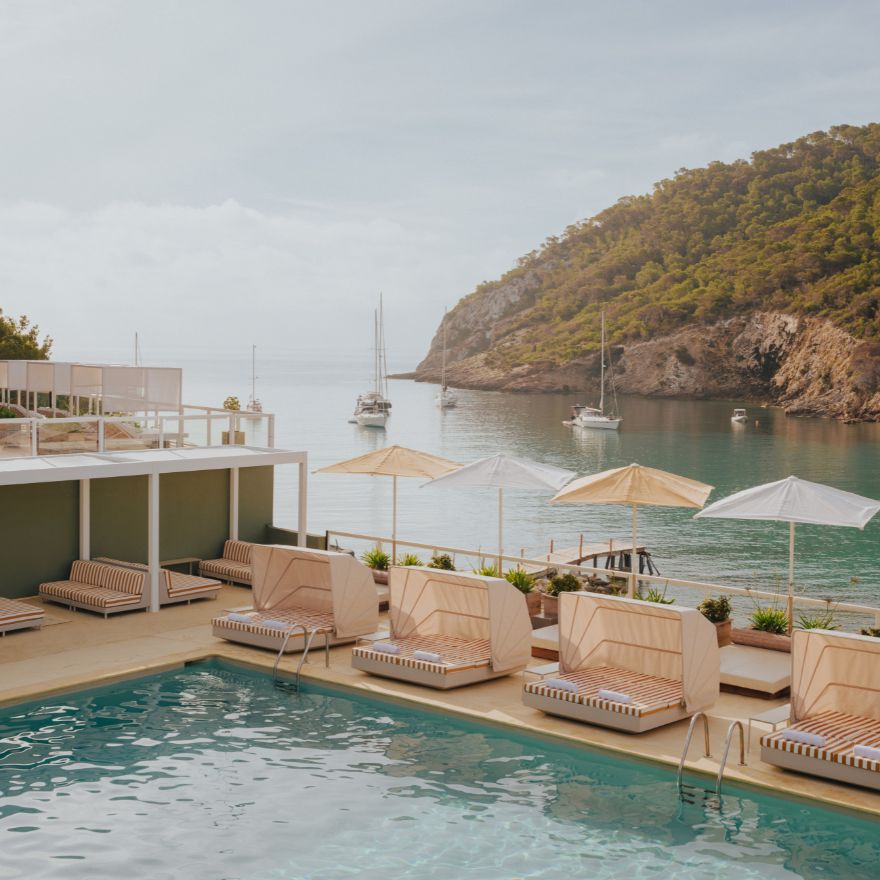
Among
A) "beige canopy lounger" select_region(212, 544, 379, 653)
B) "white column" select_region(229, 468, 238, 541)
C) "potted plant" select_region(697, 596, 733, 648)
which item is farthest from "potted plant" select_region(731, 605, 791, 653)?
"white column" select_region(229, 468, 238, 541)

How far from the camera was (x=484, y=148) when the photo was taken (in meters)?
161

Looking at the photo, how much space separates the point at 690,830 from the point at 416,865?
2.21 metres

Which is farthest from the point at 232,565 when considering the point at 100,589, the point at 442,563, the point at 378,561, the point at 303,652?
the point at 303,652

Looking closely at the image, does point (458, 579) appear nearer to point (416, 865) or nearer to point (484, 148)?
point (416, 865)

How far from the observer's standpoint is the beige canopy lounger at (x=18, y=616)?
1409 cm

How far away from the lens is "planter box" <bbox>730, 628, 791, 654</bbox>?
523 inches

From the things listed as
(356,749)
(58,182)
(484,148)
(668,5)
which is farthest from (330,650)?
(58,182)

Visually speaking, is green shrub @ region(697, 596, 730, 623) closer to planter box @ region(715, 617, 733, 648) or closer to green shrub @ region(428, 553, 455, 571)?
planter box @ region(715, 617, 733, 648)

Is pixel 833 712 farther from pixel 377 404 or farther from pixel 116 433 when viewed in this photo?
pixel 377 404

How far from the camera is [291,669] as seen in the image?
41.8ft

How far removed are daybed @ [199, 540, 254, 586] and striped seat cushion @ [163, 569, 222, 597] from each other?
970 mm

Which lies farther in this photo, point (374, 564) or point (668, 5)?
point (668, 5)

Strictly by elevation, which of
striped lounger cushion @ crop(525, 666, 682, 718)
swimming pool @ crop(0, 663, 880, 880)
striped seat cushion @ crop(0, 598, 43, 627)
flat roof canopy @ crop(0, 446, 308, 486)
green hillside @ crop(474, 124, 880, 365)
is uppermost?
green hillside @ crop(474, 124, 880, 365)

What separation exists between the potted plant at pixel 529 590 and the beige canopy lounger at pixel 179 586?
4.37 metres
